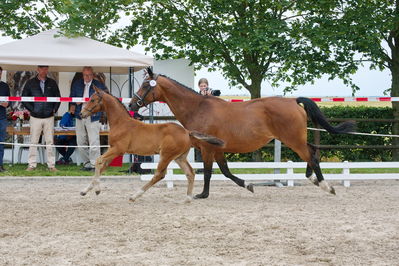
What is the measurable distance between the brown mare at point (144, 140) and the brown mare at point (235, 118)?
36cm

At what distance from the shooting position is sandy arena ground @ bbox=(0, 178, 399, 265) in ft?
16.5

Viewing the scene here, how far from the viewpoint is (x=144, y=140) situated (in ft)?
27.6

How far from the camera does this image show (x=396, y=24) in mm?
14922

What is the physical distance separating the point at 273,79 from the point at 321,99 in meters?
5.52

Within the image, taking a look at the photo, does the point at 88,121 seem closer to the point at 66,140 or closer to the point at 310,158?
the point at 66,140

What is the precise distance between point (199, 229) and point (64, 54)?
723cm

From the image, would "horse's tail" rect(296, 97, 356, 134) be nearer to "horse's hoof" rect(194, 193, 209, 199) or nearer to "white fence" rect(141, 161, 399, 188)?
"white fence" rect(141, 161, 399, 188)

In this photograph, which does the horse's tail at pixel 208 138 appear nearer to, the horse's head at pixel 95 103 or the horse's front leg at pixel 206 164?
the horse's front leg at pixel 206 164

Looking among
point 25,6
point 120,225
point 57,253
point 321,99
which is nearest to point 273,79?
point 321,99

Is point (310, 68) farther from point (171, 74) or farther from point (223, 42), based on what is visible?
point (171, 74)

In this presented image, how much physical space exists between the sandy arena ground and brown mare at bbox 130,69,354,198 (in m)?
0.79

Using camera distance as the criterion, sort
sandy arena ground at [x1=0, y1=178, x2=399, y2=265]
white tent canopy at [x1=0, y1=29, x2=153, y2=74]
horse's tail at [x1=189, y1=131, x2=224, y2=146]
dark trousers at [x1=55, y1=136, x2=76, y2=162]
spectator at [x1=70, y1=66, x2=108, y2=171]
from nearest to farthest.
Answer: sandy arena ground at [x1=0, y1=178, x2=399, y2=265]
horse's tail at [x1=189, y1=131, x2=224, y2=146]
white tent canopy at [x1=0, y1=29, x2=153, y2=74]
spectator at [x1=70, y1=66, x2=108, y2=171]
dark trousers at [x1=55, y1=136, x2=76, y2=162]

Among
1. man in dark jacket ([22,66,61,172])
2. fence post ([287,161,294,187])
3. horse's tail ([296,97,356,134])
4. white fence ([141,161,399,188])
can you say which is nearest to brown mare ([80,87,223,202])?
horse's tail ([296,97,356,134])

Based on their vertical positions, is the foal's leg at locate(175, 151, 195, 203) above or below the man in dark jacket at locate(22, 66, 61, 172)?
below
